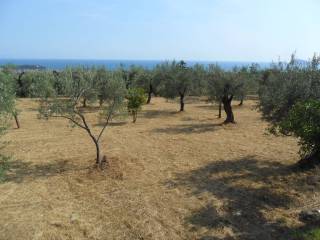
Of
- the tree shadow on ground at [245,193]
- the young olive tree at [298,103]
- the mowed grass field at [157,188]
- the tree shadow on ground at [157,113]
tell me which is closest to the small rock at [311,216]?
the mowed grass field at [157,188]

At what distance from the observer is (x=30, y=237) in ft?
37.5

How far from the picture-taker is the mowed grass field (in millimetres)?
11922

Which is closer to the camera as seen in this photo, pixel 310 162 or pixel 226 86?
pixel 310 162

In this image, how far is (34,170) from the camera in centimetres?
1823

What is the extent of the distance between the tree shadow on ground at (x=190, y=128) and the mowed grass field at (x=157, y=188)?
133cm

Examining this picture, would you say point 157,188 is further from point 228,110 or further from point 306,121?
point 228,110

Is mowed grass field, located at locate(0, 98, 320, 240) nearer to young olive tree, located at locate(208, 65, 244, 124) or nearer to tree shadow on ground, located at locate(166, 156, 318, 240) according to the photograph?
tree shadow on ground, located at locate(166, 156, 318, 240)

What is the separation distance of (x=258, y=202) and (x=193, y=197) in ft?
8.65

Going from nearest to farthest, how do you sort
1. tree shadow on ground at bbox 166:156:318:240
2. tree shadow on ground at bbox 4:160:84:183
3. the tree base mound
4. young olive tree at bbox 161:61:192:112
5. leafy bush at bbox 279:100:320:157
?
tree shadow on ground at bbox 166:156:318:240 → leafy bush at bbox 279:100:320:157 → the tree base mound → tree shadow on ground at bbox 4:160:84:183 → young olive tree at bbox 161:61:192:112

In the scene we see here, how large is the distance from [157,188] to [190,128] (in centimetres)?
1395

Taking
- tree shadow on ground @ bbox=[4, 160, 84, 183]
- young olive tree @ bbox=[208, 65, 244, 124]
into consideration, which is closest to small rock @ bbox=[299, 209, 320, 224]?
tree shadow on ground @ bbox=[4, 160, 84, 183]

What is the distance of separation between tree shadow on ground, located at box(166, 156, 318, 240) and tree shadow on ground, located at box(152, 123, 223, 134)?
826cm

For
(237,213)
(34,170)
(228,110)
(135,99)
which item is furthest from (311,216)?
(135,99)

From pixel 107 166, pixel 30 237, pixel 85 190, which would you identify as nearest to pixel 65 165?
pixel 107 166
